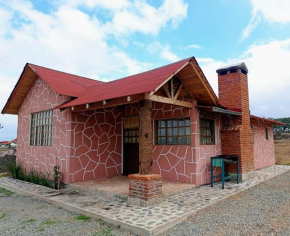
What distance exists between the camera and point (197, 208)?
508cm

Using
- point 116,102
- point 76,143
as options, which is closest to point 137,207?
point 116,102

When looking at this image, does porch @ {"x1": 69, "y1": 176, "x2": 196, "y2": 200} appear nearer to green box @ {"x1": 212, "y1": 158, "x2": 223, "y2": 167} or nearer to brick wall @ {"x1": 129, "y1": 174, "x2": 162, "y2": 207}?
brick wall @ {"x1": 129, "y1": 174, "x2": 162, "y2": 207}

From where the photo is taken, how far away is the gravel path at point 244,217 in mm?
3948

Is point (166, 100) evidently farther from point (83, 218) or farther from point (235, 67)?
point (235, 67)

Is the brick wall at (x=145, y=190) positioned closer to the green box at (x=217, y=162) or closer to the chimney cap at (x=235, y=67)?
the green box at (x=217, y=162)

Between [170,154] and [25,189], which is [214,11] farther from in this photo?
[25,189]

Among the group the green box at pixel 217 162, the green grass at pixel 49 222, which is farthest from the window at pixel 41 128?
the green box at pixel 217 162

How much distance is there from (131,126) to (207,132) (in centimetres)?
292

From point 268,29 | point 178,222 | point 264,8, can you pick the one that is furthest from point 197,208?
point 268,29

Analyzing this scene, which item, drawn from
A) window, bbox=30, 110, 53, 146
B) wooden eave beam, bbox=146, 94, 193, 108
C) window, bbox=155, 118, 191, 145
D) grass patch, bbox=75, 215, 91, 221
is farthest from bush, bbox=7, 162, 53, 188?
wooden eave beam, bbox=146, 94, 193, 108

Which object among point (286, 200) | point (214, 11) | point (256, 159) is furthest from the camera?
point (256, 159)

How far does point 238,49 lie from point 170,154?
281 inches

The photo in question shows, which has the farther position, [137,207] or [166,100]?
[166,100]

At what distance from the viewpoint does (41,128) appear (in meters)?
9.39
